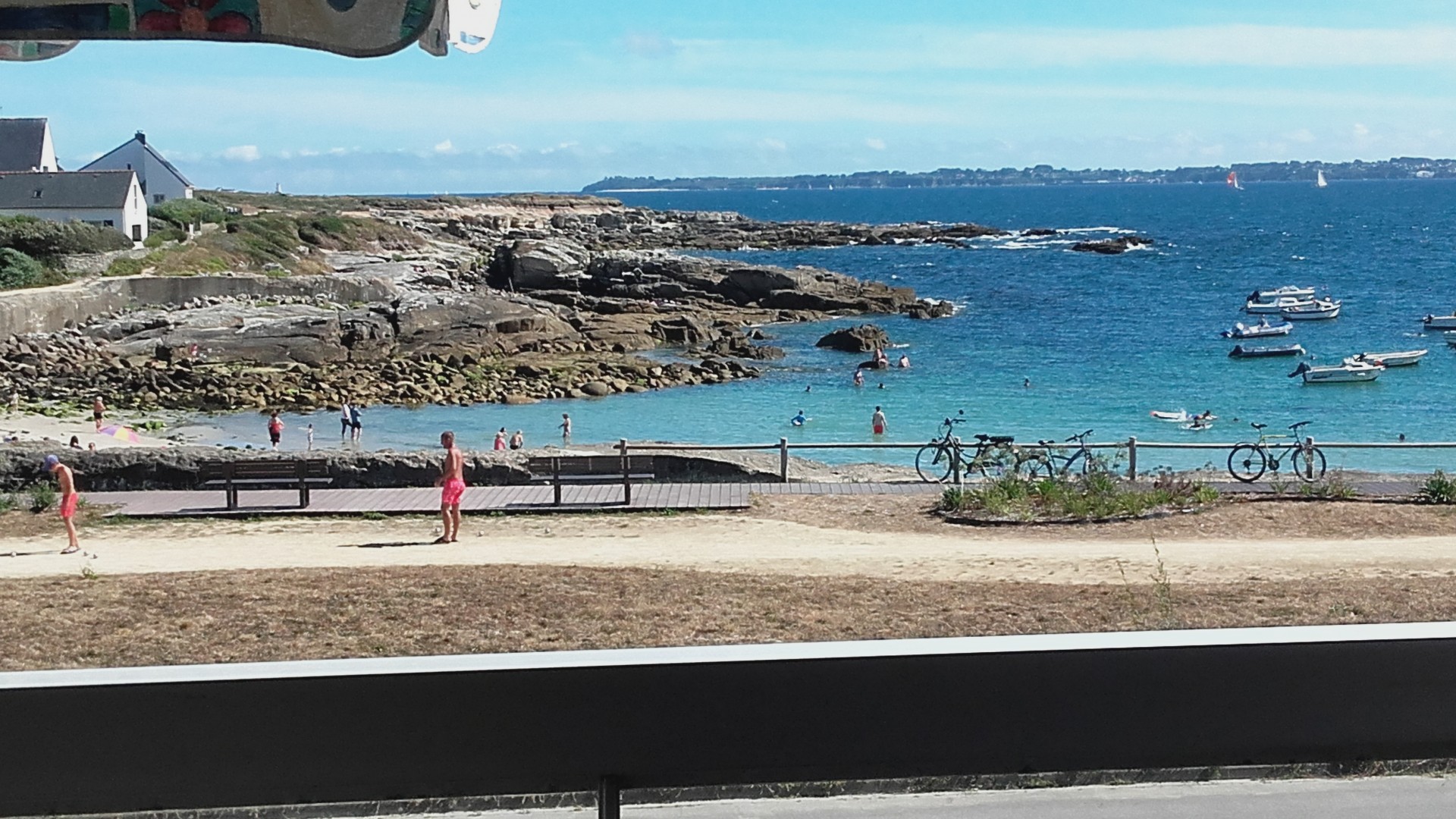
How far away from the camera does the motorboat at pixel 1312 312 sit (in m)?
55.8

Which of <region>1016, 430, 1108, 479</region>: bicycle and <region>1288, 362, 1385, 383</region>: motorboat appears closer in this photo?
<region>1016, 430, 1108, 479</region>: bicycle

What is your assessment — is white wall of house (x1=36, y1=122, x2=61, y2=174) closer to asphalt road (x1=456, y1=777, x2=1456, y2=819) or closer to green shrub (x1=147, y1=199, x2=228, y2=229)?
green shrub (x1=147, y1=199, x2=228, y2=229)

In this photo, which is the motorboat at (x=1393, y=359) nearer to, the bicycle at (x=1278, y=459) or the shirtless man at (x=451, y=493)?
the bicycle at (x=1278, y=459)

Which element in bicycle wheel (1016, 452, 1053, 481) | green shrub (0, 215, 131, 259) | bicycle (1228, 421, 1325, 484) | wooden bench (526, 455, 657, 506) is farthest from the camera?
green shrub (0, 215, 131, 259)

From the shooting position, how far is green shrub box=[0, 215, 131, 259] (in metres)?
44.5

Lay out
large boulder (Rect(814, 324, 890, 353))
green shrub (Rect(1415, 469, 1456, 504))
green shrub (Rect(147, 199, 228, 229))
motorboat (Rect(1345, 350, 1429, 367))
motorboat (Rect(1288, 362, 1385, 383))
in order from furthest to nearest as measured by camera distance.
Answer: green shrub (Rect(147, 199, 228, 229)) < large boulder (Rect(814, 324, 890, 353)) < motorboat (Rect(1345, 350, 1429, 367)) < motorboat (Rect(1288, 362, 1385, 383)) < green shrub (Rect(1415, 469, 1456, 504))

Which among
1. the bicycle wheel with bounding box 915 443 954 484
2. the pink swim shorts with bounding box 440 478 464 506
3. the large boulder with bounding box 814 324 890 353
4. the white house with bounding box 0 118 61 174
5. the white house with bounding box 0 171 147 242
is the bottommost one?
the large boulder with bounding box 814 324 890 353

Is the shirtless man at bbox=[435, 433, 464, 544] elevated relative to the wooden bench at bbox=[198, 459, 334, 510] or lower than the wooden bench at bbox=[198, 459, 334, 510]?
elevated

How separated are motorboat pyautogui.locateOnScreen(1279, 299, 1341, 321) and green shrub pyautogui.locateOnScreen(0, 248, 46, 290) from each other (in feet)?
135

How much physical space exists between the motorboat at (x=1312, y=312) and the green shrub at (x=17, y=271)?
4116 centimetres

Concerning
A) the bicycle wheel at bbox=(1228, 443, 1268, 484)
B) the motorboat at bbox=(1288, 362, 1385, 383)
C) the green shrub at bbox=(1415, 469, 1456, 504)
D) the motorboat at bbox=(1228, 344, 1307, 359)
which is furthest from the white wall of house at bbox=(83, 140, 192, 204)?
the green shrub at bbox=(1415, 469, 1456, 504)

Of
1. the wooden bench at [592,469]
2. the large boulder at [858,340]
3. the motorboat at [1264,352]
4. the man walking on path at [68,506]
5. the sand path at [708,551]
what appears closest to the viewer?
the sand path at [708,551]

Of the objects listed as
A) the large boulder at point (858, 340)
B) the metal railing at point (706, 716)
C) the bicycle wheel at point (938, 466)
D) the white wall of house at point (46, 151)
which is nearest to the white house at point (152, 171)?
Answer: the white wall of house at point (46, 151)

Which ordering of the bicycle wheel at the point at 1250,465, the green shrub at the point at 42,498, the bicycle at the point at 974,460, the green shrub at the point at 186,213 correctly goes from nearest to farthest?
the green shrub at the point at 42,498, the bicycle at the point at 974,460, the bicycle wheel at the point at 1250,465, the green shrub at the point at 186,213
